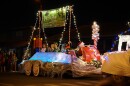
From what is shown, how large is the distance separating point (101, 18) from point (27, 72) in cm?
2591

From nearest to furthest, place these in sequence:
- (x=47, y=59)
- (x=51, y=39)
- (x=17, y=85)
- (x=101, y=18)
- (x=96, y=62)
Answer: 1. (x=17, y=85)
2. (x=96, y=62)
3. (x=47, y=59)
4. (x=51, y=39)
5. (x=101, y=18)

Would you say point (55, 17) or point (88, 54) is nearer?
point (88, 54)

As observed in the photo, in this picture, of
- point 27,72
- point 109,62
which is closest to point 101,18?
point 27,72

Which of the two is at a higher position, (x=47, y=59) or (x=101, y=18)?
(x=101, y=18)

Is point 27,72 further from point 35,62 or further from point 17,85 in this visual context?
point 17,85

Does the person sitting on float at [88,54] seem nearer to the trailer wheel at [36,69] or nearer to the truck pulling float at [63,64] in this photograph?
the truck pulling float at [63,64]

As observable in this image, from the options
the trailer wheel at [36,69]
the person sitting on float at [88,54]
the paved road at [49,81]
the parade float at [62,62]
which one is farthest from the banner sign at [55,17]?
the paved road at [49,81]

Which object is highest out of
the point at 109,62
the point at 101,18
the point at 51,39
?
the point at 101,18

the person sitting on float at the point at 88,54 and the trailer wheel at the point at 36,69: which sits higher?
the person sitting on float at the point at 88,54

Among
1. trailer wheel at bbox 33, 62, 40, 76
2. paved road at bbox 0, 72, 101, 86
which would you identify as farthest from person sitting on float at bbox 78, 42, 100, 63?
trailer wheel at bbox 33, 62, 40, 76

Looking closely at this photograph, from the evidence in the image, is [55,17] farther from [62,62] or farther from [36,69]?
[62,62]

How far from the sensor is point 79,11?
52.0 meters

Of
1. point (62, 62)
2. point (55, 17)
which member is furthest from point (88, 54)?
point (55, 17)

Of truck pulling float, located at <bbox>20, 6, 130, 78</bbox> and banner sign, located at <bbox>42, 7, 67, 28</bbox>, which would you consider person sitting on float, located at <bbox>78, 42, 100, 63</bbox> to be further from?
banner sign, located at <bbox>42, 7, 67, 28</bbox>
